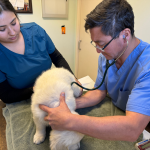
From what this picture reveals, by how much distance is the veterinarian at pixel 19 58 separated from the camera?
88cm

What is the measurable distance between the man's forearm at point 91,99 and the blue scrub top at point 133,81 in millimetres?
73

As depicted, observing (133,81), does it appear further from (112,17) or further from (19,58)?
(19,58)

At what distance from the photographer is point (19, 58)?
98 cm

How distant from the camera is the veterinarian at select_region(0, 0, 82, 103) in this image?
88cm

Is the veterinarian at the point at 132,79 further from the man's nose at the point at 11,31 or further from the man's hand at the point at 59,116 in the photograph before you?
the man's nose at the point at 11,31

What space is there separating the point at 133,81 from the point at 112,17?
0.45 meters

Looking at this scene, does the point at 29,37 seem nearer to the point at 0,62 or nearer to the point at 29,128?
the point at 0,62

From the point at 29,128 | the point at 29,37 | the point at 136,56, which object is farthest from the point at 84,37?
the point at 29,128

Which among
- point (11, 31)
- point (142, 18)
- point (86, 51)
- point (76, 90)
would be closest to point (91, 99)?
point (76, 90)

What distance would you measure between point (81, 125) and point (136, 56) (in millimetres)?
607

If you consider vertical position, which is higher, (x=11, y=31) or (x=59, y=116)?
(x=11, y=31)

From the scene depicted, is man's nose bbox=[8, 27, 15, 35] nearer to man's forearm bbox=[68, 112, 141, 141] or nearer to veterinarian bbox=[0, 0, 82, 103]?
veterinarian bbox=[0, 0, 82, 103]

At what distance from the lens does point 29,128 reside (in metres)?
0.87

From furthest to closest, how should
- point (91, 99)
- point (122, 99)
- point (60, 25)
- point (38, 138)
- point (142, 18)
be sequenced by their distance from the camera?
point (60, 25)
point (142, 18)
point (91, 99)
point (122, 99)
point (38, 138)
